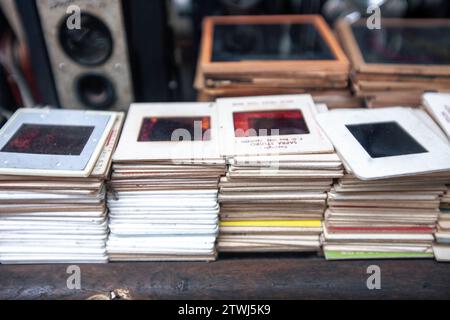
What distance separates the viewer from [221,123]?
1.13m

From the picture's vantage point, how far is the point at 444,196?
1.04 m

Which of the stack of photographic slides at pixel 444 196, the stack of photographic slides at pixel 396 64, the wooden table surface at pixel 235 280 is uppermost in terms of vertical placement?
the stack of photographic slides at pixel 396 64

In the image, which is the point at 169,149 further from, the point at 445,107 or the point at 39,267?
the point at 445,107

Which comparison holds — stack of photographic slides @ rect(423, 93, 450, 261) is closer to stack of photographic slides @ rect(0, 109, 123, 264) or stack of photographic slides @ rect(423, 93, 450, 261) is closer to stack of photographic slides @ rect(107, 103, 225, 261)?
stack of photographic slides @ rect(107, 103, 225, 261)

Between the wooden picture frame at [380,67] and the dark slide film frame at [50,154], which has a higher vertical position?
the wooden picture frame at [380,67]

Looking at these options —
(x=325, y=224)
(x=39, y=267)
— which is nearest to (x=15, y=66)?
(x=39, y=267)

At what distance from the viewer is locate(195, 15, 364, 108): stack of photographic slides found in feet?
4.09

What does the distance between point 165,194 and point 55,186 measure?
254mm

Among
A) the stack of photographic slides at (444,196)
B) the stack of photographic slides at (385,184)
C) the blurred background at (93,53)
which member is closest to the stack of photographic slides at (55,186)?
the blurred background at (93,53)

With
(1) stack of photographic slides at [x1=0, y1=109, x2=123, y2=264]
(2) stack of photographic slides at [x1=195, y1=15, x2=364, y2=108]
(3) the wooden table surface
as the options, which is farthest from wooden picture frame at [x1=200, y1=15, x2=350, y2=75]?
(3) the wooden table surface

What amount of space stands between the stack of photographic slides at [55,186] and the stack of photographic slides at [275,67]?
33 cm

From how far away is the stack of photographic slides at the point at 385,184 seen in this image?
98cm

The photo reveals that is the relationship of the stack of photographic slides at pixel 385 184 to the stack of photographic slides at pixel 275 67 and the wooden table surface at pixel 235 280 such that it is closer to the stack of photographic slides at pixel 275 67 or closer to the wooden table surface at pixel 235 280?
the wooden table surface at pixel 235 280
